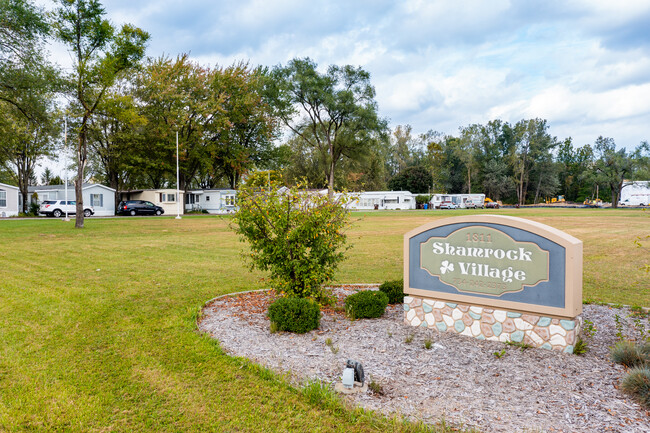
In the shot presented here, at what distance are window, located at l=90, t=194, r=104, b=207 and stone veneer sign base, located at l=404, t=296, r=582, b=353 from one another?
38.8 m

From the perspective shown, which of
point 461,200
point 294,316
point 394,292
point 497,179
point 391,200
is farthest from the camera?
point 497,179

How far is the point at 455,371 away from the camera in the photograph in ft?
11.8

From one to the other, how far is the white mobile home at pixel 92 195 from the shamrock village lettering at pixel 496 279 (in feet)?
125

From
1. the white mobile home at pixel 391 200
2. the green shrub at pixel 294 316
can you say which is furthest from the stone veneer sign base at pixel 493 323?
the white mobile home at pixel 391 200

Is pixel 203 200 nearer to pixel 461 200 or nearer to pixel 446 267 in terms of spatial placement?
pixel 461 200

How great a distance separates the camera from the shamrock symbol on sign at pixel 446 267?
15.2 feet

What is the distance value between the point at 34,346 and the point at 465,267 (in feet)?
15.2

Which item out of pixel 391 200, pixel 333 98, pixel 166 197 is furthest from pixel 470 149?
pixel 166 197

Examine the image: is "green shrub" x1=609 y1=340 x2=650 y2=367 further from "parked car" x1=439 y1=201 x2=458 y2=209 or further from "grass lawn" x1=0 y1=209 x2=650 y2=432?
"parked car" x1=439 y1=201 x2=458 y2=209

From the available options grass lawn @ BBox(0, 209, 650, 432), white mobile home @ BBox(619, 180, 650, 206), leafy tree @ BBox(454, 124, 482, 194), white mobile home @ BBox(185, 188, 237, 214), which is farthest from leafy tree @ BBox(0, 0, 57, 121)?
white mobile home @ BBox(619, 180, 650, 206)

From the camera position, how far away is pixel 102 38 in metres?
20.5

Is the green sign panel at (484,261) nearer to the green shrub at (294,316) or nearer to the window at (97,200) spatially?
the green shrub at (294,316)

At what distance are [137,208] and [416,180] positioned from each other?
4401 cm

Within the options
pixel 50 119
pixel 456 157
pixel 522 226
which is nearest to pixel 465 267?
pixel 522 226
